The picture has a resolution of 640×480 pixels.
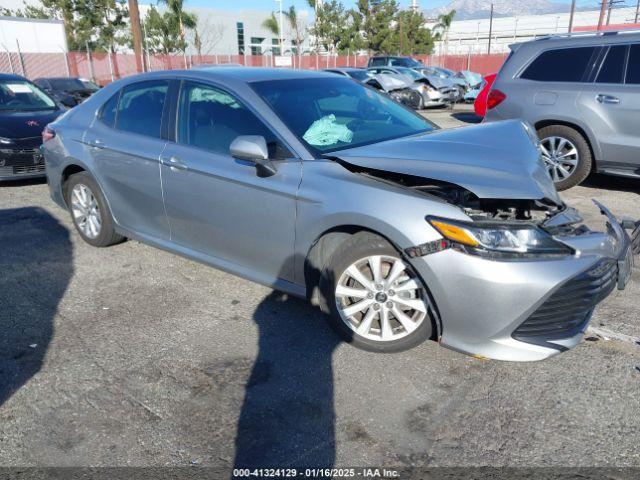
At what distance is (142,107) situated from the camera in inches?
168

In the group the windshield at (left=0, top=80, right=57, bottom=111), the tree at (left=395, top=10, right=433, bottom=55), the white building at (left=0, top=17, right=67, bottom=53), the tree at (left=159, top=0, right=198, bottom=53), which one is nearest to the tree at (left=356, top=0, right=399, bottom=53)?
the tree at (left=395, top=10, right=433, bottom=55)

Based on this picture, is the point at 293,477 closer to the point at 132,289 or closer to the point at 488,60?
the point at 132,289

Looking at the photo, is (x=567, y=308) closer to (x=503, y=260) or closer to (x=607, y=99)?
(x=503, y=260)

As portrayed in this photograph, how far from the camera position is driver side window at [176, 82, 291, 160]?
3.52 meters

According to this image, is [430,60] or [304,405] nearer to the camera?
[304,405]

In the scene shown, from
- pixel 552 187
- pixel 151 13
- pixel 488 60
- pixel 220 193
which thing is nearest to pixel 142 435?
pixel 220 193

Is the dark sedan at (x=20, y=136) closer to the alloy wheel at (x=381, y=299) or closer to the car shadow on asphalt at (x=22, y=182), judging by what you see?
the car shadow on asphalt at (x=22, y=182)

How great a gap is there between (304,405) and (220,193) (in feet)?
5.17

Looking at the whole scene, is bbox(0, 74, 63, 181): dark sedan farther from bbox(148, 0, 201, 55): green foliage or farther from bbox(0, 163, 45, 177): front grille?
bbox(148, 0, 201, 55): green foliage

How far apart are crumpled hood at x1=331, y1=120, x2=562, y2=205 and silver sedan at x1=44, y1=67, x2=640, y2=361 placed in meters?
0.01

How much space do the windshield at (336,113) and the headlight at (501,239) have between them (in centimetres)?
109

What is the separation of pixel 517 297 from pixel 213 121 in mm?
2368

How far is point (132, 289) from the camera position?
13.5 ft

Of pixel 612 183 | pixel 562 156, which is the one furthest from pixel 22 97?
pixel 612 183
